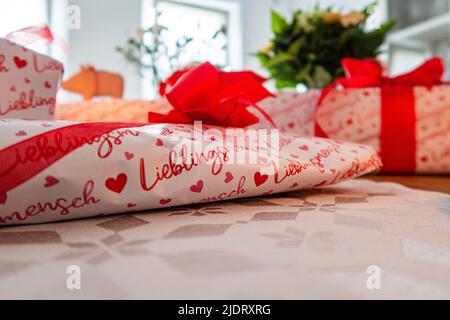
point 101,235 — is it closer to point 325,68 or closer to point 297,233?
point 297,233

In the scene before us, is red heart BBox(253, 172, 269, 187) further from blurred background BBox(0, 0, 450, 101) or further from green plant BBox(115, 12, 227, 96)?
blurred background BBox(0, 0, 450, 101)

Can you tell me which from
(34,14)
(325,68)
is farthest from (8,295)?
(34,14)

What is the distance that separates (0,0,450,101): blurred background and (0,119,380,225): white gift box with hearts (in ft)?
2.79

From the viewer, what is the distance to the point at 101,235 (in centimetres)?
27

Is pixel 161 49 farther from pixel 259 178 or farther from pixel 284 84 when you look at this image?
pixel 259 178

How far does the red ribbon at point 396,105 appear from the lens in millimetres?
690

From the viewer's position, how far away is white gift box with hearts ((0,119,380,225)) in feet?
0.93

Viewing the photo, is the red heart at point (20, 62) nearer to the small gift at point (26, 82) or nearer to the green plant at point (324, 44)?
the small gift at point (26, 82)

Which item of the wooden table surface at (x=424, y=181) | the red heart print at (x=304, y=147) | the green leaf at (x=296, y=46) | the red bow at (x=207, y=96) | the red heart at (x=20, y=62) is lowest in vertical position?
the wooden table surface at (x=424, y=181)

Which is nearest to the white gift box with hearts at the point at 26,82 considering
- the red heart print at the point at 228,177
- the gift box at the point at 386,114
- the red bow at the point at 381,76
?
the red heart print at the point at 228,177

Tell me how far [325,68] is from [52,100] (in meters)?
0.68

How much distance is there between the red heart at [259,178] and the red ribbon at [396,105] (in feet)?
1.16

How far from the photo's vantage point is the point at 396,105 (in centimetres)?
69

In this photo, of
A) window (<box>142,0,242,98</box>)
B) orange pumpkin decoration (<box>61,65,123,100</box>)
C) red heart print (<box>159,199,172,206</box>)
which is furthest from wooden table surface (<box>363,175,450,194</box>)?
window (<box>142,0,242,98</box>)
